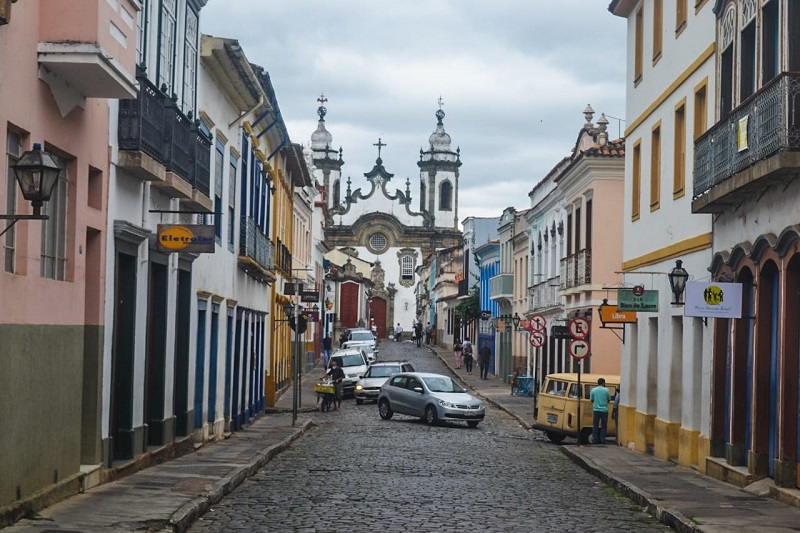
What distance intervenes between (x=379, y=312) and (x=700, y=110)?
94.1m

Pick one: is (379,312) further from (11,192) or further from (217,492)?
(11,192)

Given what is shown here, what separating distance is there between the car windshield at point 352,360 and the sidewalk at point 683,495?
20.3 m

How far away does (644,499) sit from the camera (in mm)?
15516

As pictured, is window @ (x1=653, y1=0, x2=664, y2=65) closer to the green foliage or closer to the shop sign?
the shop sign

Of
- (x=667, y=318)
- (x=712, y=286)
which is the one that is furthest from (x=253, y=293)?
(x=712, y=286)

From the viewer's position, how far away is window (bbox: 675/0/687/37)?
2180cm

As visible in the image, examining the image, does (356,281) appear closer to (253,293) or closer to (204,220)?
(253,293)

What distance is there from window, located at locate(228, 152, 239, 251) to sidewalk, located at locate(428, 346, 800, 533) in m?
7.65

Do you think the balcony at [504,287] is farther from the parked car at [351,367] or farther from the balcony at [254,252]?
the balcony at [254,252]

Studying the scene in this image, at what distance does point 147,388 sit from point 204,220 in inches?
151

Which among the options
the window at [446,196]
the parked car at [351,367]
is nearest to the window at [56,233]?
the parked car at [351,367]

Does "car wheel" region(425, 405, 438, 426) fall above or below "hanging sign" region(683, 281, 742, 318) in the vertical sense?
below

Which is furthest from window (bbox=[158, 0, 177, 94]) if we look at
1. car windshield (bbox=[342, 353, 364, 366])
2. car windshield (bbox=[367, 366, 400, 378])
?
car windshield (bbox=[342, 353, 364, 366])

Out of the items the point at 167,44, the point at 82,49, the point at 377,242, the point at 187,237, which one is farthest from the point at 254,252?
the point at 377,242
